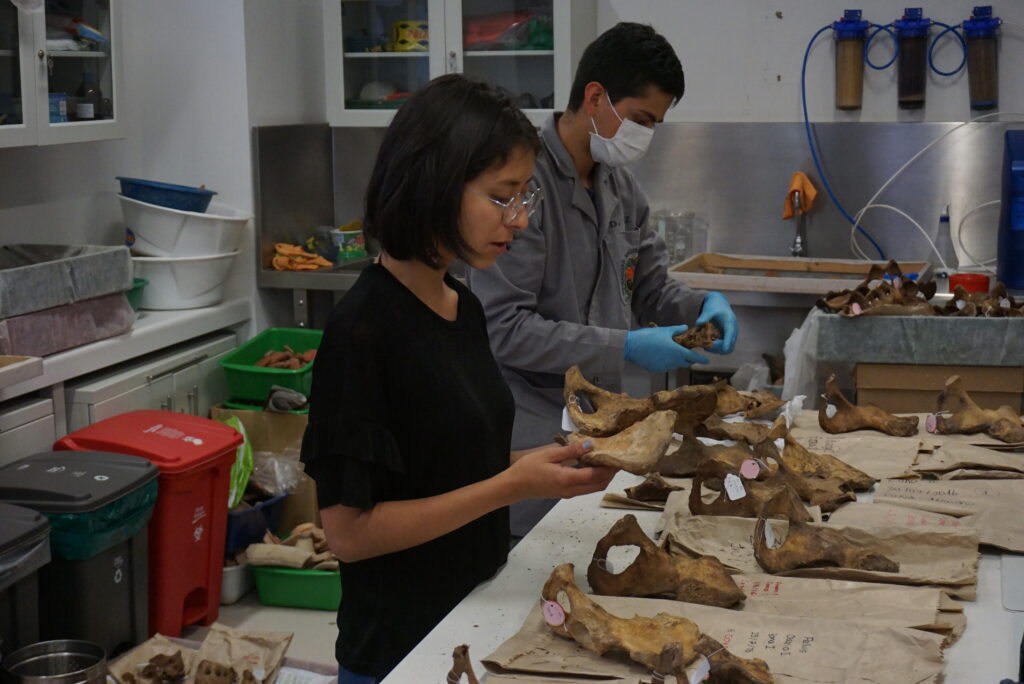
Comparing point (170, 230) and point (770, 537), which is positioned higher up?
point (170, 230)

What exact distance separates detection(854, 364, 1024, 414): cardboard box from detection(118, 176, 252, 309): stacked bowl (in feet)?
7.69

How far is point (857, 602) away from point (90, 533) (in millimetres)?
2113

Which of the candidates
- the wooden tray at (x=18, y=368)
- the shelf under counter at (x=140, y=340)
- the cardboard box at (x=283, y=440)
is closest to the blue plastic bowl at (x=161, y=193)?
the shelf under counter at (x=140, y=340)

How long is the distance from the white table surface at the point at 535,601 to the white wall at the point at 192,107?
2800mm

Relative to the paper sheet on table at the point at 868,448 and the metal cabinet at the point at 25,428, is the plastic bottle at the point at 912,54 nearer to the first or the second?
the paper sheet on table at the point at 868,448

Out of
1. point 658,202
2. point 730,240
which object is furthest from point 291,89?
point 730,240

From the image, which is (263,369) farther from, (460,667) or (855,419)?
(460,667)

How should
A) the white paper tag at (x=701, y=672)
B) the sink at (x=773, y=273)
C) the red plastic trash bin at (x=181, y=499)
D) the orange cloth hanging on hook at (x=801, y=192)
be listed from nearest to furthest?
the white paper tag at (x=701, y=672), the red plastic trash bin at (x=181, y=499), the sink at (x=773, y=273), the orange cloth hanging on hook at (x=801, y=192)

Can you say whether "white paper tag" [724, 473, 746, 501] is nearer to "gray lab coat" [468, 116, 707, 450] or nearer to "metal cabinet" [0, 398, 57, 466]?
"gray lab coat" [468, 116, 707, 450]

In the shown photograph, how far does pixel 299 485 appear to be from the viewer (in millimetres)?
3986

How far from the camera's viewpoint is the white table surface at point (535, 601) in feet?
4.69

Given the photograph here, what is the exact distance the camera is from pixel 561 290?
2430 millimetres

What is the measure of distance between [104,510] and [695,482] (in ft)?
5.82

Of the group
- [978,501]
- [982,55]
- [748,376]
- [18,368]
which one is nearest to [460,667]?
[978,501]
